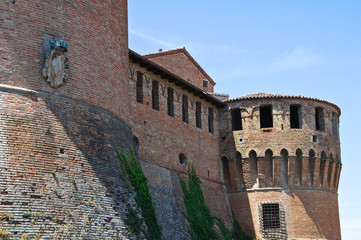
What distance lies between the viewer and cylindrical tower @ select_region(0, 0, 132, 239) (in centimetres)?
1315

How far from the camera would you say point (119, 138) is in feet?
54.9

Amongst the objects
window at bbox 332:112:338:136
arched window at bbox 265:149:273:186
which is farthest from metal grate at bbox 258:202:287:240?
window at bbox 332:112:338:136

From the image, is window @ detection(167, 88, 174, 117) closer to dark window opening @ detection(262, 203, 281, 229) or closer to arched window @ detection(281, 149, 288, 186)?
arched window @ detection(281, 149, 288, 186)

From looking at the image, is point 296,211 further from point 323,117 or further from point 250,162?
point 323,117

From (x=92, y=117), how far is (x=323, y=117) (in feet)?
57.4

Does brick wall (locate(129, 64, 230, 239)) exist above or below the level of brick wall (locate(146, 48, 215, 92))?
below

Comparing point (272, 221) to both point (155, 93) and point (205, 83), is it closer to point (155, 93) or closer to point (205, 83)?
point (155, 93)

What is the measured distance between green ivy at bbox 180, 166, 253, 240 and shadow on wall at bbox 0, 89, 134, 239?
27.0 feet

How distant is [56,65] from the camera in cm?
1508

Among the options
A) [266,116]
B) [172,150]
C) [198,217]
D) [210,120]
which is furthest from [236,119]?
[198,217]

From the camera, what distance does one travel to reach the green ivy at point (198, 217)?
2336 cm

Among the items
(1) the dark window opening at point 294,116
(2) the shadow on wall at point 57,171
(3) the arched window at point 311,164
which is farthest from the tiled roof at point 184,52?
(2) the shadow on wall at point 57,171

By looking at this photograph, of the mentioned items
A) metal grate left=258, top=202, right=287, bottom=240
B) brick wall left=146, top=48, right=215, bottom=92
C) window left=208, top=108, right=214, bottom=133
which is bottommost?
metal grate left=258, top=202, right=287, bottom=240

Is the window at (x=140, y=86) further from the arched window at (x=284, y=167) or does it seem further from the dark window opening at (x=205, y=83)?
the dark window opening at (x=205, y=83)
